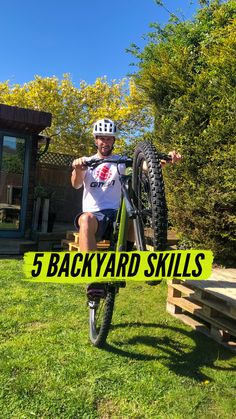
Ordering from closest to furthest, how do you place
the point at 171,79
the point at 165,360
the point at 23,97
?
1. the point at 165,360
2. the point at 171,79
3. the point at 23,97

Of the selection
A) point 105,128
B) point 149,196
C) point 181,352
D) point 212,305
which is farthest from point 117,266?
point 212,305

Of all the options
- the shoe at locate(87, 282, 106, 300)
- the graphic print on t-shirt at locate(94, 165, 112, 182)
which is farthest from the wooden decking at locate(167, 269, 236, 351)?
the graphic print on t-shirt at locate(94, 165, 112, 182)

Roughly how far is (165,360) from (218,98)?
352 cm

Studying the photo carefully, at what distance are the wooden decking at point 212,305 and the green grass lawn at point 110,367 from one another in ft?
0.40

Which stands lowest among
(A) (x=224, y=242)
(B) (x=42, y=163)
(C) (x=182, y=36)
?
(A) (x=224, y=242)

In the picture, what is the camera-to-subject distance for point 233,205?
491 cm

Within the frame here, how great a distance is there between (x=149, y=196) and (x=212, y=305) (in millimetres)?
1664

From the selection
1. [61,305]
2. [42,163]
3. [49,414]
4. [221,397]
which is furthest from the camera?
[42,163]

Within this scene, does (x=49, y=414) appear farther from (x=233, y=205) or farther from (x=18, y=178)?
(x=18, y=178)

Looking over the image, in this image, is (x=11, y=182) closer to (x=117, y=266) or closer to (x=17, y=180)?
(x=17, y=180)

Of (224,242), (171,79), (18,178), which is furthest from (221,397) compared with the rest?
(18,178)

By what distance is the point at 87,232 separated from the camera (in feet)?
10.9

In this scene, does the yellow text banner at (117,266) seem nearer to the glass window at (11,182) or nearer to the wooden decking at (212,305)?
the wooden decking at (212,305)

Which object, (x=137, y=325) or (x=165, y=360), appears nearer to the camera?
(x=165, y=360)
